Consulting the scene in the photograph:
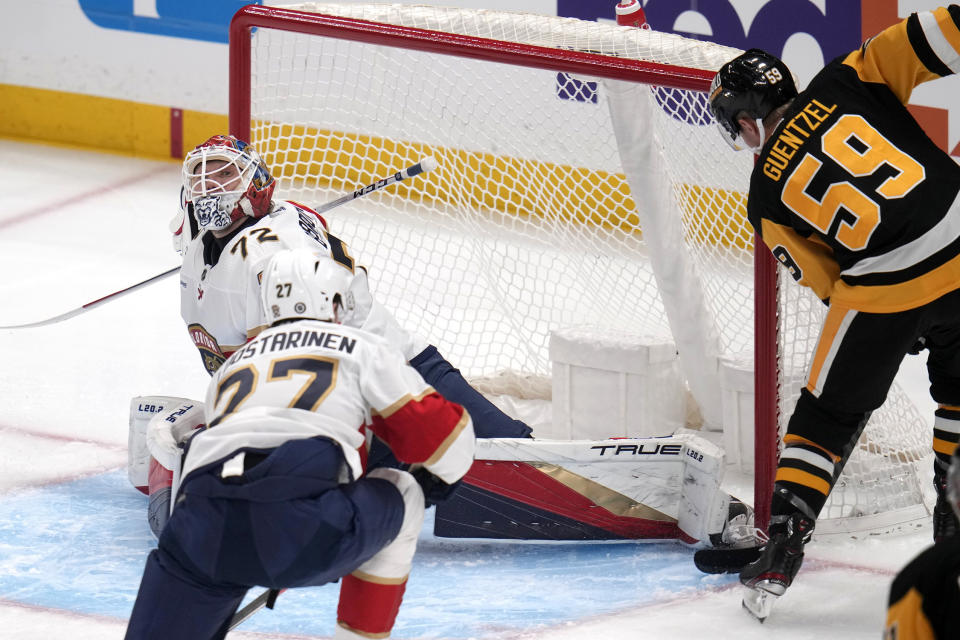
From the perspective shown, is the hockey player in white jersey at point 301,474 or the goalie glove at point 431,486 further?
the goalie glove at point 431,486

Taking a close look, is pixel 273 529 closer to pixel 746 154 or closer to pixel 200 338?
pixel 200 338

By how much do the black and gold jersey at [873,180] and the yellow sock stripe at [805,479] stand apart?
1.17 ft

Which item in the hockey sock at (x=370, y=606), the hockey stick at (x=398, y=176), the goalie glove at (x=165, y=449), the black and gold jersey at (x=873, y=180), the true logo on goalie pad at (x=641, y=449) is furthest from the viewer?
the hockey stick at (x=398, y=176)

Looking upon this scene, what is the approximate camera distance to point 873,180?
2.53 m

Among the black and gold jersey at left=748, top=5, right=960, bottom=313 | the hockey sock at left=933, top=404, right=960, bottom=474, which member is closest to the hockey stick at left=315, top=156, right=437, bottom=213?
the black and gold jersey at left=748, top=5, right=960, bottom=313

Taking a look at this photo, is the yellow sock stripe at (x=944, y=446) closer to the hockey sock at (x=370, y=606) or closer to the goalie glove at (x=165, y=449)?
the hockey sock at (x=370, y=606)

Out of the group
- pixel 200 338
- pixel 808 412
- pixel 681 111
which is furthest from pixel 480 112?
pixel 808 412

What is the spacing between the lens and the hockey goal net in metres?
3.22

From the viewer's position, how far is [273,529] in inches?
79.1

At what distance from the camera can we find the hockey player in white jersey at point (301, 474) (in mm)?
2016

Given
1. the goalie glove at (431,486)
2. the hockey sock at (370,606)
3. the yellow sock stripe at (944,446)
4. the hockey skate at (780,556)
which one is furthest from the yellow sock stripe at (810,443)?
the hockey sock at (370,606)

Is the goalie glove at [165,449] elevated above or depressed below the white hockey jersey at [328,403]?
below

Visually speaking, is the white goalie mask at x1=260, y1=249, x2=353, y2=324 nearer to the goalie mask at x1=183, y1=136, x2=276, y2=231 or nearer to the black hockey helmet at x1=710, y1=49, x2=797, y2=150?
the goalie mask at x1=183, y1=136, x2=276, y2=231

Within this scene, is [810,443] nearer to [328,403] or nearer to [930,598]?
[328,403]
